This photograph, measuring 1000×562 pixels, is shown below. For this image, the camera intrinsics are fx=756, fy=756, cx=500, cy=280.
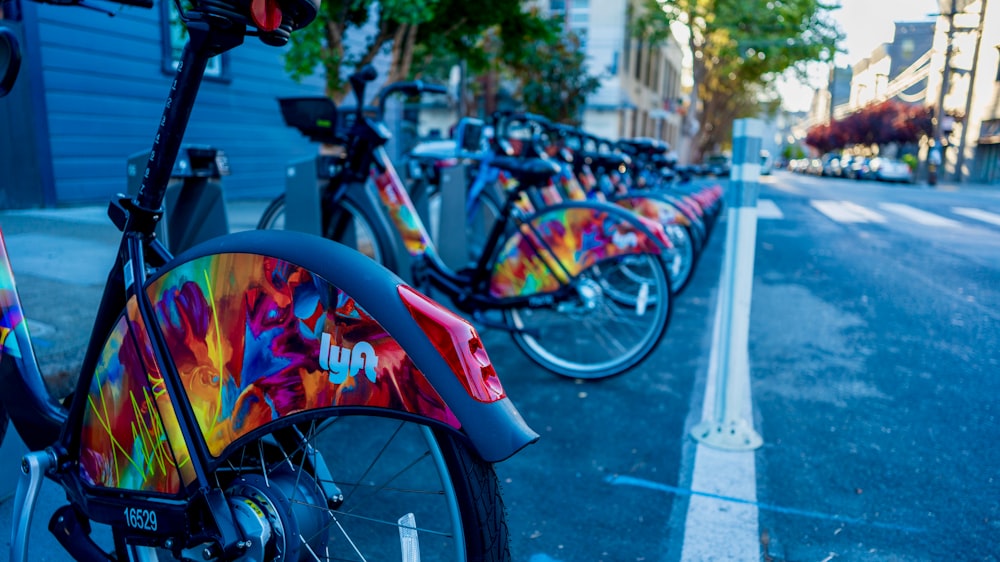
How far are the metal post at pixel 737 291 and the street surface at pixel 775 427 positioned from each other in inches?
4.2

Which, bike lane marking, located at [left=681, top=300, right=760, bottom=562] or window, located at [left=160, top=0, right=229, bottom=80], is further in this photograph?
window, located at [left=160, top=0, right=229, bottom=80]

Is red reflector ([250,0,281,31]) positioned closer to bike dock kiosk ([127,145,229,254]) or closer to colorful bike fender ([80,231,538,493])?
colorful bike fender ([80,231,538,493])

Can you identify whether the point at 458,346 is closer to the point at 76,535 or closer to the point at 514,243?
the point at 76,535

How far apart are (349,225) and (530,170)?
1109mm

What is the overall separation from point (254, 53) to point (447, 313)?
1026 cm

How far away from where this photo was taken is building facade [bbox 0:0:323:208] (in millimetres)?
7227

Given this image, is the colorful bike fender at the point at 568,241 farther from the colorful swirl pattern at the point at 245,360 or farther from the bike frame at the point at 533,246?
the colorful swirl pattern at the point at 245,360

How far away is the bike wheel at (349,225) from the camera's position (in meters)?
4.03

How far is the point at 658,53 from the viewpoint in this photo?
141 ft

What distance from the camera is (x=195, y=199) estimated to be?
10.6 feet

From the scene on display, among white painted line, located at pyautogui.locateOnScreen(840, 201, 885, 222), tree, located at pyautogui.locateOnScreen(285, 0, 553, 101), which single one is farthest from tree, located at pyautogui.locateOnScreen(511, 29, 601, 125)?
tree, located at pyautogui.locateOnScreen(285, 0, 553, 101)

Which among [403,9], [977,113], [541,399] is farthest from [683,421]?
[977,113]

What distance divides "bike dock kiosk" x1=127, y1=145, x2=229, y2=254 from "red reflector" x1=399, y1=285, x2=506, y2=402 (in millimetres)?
2196

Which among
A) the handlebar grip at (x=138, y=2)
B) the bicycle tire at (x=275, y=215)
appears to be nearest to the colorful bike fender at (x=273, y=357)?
the handlebar grip at (x=138, y=2)
